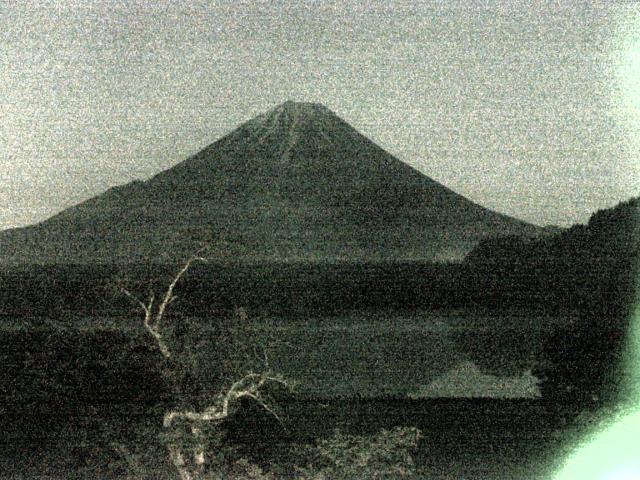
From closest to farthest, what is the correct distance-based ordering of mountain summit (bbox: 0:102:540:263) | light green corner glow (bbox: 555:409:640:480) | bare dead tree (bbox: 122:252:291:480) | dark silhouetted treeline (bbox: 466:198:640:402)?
1. bare dead tree (bbox: 122:252:291:480)
2. light green corner glow (bbox: 555:409:640:480)
3. dark silhouetted treeline (bbox: 466:198:640:402)
4. mountain summit (bbox: 0:102:540:263)

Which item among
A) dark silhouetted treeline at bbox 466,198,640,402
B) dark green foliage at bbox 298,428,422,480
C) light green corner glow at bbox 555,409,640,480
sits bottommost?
dark green foliage at bbox 298,428,422,480

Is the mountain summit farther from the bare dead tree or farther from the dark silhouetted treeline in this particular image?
the bare dead tree

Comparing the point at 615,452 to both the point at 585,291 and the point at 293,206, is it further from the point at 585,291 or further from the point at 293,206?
the point at 293,206

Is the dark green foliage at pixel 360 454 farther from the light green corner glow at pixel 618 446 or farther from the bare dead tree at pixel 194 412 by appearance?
the light green corner glow at pixel 618 446

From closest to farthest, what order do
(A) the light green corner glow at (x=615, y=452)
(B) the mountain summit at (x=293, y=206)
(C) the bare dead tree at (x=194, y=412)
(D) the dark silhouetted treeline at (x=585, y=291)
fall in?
(C) the bare dead tree at (x=194, y=412)
(A) the light green corner glow at (x=615, y=452)
(D) the dark silhouetted treeline at (x=585, y=291)
(B) the mountain summit at (x=293, y=206)

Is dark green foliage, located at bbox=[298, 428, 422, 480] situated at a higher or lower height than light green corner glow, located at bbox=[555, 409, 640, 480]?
lower

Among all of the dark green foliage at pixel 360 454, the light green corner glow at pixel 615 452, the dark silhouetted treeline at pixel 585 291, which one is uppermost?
the dark silhouetted treeline at pixel 585 291

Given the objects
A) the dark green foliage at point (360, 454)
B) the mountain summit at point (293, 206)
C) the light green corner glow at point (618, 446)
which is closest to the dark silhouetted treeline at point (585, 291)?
the light green corner glow at point (618, 446)

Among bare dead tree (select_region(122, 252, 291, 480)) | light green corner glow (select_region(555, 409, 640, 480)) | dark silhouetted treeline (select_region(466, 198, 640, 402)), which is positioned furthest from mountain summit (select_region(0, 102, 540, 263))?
light green corner glow (select_region(555, 409, 640, 480))

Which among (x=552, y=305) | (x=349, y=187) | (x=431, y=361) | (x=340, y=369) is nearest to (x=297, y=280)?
(x=340, y=369)
